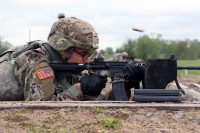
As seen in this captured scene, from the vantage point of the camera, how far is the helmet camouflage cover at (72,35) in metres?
6.59

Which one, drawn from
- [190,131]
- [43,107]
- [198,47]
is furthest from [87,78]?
[198,47]

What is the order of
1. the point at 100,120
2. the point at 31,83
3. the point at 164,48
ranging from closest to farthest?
the point at 100,120, the point at 31,83, the point at 164,48

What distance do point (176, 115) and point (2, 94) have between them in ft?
8.65

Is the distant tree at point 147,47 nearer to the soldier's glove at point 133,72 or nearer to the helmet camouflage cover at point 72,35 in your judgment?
the helmet camouflage cover at point 72,35

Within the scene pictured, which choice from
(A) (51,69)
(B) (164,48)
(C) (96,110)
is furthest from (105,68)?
(B) (164,48)

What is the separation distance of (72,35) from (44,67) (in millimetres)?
634

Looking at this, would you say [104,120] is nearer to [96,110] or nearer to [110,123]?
[110,123]

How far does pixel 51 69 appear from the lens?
249 inches

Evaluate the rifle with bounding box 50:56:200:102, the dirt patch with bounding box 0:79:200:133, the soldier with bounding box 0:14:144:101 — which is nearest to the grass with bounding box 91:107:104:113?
the dirt patch with bounding box 0:79:200:133

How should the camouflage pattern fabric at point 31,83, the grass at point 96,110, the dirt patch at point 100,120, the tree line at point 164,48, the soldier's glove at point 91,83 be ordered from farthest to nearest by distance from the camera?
the tree line at point 164,48 → the soldier's glove at point 91,83 → the camouflage pattern fabric at point 31,83 → the grass at point 96,110 → the dirt patch at point 100,120

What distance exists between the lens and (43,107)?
4.76 meters

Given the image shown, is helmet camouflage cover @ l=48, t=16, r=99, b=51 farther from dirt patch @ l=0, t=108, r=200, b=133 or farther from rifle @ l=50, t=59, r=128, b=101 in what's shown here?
dirt patch @ l=0, t=108, r=200, b=133

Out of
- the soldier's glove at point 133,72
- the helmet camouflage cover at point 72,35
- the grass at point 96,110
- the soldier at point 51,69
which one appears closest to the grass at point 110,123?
the grass at point 96,110

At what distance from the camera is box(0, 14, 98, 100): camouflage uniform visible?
6.14m
